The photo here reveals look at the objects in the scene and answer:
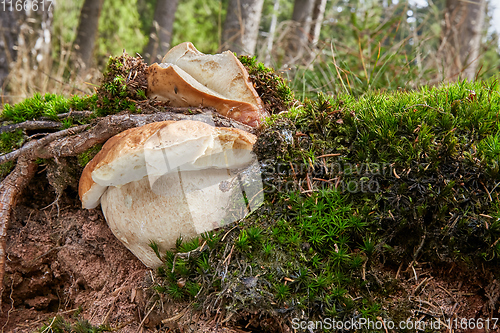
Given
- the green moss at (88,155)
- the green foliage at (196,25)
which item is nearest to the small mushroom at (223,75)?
the green moss at (88,155)

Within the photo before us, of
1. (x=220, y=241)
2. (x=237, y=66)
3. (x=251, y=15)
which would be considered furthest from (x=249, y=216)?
(x=251, y=15)

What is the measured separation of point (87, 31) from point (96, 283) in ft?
24.5

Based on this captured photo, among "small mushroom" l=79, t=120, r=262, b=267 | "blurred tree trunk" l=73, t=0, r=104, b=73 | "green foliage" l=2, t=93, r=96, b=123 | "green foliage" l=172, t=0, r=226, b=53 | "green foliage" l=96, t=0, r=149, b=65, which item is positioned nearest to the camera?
"small mushroom" l=79, t=120, r=262, b=267

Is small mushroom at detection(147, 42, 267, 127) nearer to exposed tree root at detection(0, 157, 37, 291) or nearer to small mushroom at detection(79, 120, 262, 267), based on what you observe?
small mushroom at detection(79, 120, 262, 267)

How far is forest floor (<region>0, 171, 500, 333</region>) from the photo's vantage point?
1514 millimetres

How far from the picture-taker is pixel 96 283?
2086 mm

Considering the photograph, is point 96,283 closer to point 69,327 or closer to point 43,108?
point 69,327

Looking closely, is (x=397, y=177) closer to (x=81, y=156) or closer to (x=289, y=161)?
(x=289, y=161)

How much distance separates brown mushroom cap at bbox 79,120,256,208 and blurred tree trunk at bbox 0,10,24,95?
4713 mm

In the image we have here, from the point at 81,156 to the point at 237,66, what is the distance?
3.88ft

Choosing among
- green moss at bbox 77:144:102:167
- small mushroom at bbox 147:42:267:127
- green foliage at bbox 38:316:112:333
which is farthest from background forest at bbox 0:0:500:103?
green foliage at bbox 38:316:112:333

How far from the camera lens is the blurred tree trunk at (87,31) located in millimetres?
7586

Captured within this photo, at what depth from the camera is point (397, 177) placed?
164 centimetres

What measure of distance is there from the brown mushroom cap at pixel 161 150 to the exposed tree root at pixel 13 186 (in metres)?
0.85
